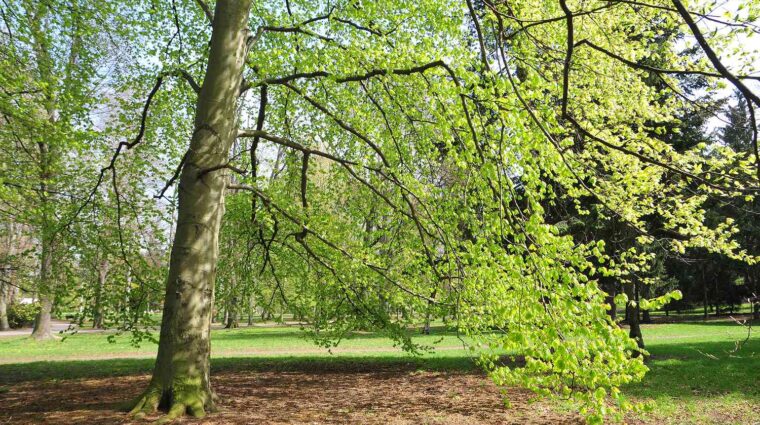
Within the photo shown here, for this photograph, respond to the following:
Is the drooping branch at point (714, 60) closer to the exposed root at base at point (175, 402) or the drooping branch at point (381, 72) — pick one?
the drooping branch at point (381, 72)

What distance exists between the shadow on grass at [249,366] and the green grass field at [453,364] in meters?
0.02

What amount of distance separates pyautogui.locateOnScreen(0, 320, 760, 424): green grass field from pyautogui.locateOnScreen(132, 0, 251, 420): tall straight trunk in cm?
418

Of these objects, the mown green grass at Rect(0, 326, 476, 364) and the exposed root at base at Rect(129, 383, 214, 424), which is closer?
the exposed root at base at Rect(129, 383, 214, 424)

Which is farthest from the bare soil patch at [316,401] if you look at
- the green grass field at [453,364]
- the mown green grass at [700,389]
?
the mown green grass at [700,389]

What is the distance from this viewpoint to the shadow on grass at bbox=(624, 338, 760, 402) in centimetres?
873

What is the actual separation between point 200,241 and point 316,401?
334 cm

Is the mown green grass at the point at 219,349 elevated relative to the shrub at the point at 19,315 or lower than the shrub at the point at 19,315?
lower

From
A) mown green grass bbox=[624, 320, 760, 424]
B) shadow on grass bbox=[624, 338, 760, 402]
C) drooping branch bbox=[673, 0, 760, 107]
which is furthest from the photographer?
shadow on grass bbox=[624, 338, 760, 402]

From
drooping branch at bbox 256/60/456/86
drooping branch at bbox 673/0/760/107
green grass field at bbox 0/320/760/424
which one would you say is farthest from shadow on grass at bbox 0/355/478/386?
drooping branch at bbox 673/0/760/107

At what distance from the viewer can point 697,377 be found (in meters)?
9.98

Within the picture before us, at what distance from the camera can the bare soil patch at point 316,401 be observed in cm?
660

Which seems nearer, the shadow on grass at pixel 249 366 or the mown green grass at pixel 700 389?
the mown green grass at pixel 700 389

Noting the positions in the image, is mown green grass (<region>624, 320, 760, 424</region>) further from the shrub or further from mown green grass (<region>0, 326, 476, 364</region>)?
the shrub

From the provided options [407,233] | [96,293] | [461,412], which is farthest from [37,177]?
[461,412]
